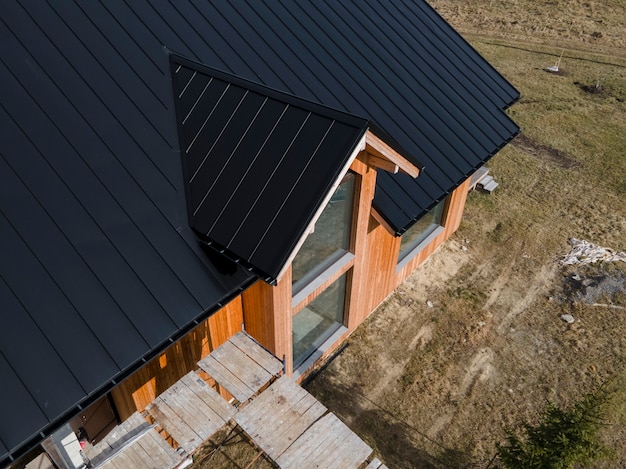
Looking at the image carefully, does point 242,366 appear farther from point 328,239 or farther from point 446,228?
point 446,228

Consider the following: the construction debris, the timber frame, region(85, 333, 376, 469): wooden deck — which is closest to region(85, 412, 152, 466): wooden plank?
region(85, 333, 376, 469): wooden deck

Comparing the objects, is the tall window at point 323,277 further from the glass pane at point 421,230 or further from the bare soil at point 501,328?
the glass pane at point 421,230

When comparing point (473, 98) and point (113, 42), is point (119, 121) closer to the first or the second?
point (113, 42)

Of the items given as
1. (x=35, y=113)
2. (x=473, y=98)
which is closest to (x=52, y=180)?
(x=35, y=113)

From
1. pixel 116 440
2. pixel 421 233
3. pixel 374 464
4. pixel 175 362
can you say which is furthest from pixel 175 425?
pixel 421 233

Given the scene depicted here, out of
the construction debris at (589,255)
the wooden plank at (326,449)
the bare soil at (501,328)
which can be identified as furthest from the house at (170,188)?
the construction debris at (589,255)

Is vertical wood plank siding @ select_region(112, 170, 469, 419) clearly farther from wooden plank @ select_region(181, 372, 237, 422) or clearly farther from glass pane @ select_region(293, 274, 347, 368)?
wooden plank @ select_region(181, 372, 237, 422)
